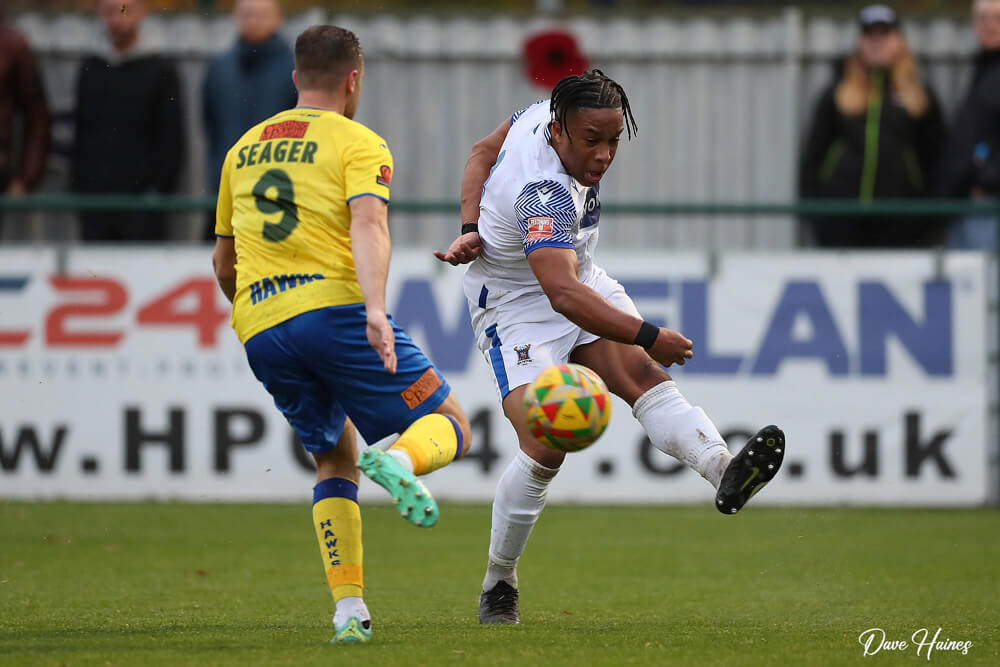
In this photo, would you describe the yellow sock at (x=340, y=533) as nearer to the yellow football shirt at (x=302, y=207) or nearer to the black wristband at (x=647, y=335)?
the yellow football shirt at (x=302, y=207)

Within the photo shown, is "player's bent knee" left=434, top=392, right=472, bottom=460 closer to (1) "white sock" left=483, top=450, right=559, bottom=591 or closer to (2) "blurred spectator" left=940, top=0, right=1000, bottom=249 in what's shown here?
(1) "white sock" left=483, top=450, right=559, bottom=591

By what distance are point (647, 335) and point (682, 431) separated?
21.2 inches

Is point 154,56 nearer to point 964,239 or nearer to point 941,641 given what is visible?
point 964,239

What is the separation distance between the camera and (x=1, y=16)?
12.2 m

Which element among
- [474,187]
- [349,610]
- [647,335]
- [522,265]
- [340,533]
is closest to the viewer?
[349,610]

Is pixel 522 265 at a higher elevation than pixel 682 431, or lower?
higher

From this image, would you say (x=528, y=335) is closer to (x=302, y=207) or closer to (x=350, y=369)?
(x=350, y=369)

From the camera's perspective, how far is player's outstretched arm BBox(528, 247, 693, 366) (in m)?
5.58

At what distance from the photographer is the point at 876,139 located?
11.6 meters

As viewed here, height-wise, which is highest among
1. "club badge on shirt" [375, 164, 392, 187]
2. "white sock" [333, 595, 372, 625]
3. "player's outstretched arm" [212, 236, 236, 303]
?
"club badge on shirt" [375, 164, 392, 187]

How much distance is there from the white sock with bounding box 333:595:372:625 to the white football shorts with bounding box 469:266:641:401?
1.16 meters

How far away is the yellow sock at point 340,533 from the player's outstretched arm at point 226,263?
0.86 m

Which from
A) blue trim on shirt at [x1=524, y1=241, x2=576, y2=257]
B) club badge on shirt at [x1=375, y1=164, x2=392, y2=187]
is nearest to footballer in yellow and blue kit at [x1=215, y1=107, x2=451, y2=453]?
club badge on shirt at [x1=375, y1=164, x2=392, y2=187]

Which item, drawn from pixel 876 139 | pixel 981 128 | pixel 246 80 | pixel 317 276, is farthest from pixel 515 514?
pixel 981 128
